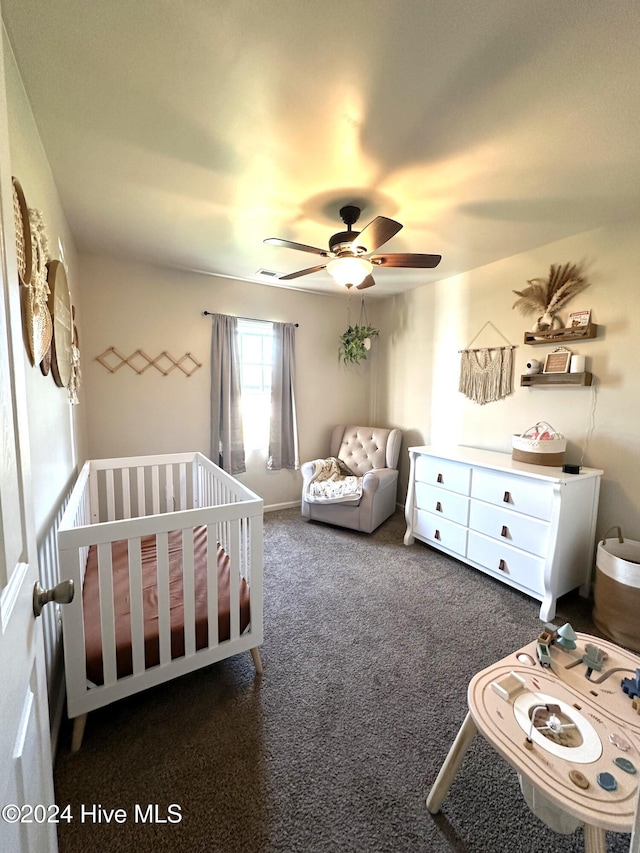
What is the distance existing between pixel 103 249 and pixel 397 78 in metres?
2.54

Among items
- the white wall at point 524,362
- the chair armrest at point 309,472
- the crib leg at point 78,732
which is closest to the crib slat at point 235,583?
the crib leg at point 78,732

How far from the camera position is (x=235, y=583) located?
1639 mm

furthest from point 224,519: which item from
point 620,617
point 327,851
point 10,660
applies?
point 620,617

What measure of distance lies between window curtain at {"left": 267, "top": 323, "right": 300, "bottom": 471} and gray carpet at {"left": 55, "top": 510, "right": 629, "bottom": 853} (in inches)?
74.0

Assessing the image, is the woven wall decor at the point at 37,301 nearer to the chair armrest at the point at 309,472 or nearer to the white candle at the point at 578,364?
the chair armrest at the point at 309,472

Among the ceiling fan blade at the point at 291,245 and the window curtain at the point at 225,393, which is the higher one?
the ceiling fan blade at the point at 291,245

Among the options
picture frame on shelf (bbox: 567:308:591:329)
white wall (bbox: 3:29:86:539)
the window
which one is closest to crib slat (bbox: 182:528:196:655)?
white wall (bbox: 3:29:86:539)

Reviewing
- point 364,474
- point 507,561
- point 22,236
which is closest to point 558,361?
point 507,561

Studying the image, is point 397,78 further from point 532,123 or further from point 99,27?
point 99,27

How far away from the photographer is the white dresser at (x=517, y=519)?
216 centimetres

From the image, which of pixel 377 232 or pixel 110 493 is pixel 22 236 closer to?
pixel 377 232

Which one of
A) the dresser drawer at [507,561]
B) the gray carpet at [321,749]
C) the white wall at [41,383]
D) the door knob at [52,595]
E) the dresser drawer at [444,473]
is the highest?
→ the white wall at [41,383]

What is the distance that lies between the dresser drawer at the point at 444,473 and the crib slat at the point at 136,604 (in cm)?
225

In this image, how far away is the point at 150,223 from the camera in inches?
92.0
